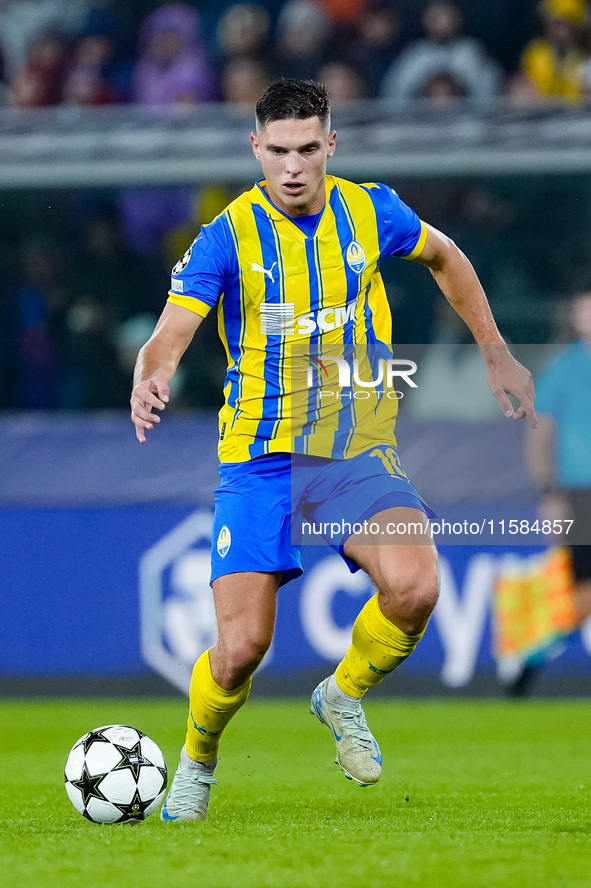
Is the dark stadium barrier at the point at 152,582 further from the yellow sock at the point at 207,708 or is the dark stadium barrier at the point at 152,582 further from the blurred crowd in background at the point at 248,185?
the yellow sock at the point at 207,708

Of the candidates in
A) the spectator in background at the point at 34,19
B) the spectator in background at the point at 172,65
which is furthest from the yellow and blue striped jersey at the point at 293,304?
the spectator in background at the point at 34,19

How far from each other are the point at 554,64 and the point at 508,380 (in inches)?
230

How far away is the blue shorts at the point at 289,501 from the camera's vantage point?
4.20 m

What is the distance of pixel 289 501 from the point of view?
4.28 meters

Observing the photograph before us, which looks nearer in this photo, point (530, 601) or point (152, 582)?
point (530, 601)

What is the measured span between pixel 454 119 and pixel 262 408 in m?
4.36

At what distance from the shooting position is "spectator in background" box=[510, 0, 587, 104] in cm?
941

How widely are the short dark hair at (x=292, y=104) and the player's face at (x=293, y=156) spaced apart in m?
0.02

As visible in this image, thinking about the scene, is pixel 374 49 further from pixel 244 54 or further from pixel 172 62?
pixel 172 62

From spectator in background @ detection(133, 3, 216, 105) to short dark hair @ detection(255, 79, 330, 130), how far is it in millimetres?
5472

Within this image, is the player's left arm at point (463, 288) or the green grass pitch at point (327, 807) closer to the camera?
the green grass pitch at point (327, 807)

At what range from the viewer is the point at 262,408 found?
14.4ft

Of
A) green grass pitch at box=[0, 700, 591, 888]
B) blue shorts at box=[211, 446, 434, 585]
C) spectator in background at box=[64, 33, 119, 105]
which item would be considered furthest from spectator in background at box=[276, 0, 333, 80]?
blue shorts at box=[211, 446, 434, 585]

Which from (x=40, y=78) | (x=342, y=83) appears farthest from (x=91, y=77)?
(x=342, y=83)
